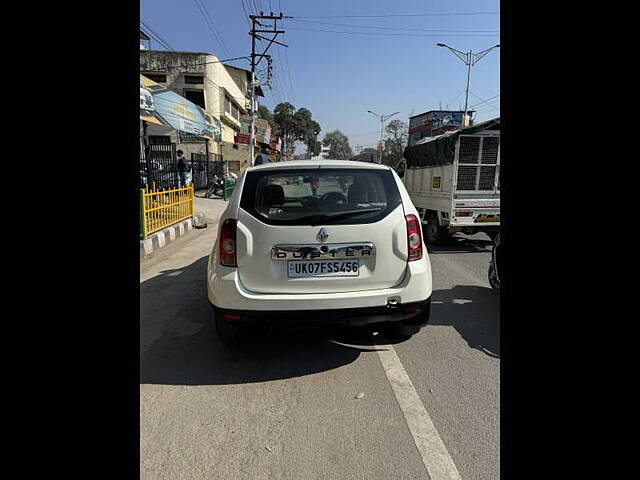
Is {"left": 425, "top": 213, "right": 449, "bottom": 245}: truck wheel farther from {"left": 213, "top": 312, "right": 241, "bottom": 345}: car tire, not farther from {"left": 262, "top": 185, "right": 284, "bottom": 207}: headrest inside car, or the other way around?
{"left": 213, "top": 312, "right": 241, "bottom": 345}: car tire

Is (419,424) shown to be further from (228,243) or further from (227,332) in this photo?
(228,243)

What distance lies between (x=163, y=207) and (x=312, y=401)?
7.14 metres

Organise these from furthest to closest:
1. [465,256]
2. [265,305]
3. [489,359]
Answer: [465,256] → [489,359] → [265,305]

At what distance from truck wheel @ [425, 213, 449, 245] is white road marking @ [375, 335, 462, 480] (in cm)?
549

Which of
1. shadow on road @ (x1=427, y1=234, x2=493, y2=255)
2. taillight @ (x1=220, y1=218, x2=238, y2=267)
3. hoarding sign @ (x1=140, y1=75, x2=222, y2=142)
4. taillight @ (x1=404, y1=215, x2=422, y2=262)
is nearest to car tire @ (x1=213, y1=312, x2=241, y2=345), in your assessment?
taillight @ (x1=220, y1=218, x2=238, y2=267)

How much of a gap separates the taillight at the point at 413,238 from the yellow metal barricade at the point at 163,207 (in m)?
5.94

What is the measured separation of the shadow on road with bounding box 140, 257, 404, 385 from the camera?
3.03 meters

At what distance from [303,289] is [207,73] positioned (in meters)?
32.6

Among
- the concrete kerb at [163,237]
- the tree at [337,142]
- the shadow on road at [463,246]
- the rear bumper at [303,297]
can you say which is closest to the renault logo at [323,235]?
the rear bumper at [303,297]

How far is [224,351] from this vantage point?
3.42 m
